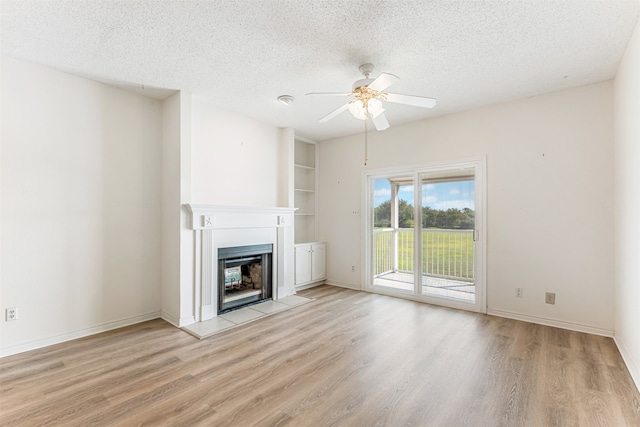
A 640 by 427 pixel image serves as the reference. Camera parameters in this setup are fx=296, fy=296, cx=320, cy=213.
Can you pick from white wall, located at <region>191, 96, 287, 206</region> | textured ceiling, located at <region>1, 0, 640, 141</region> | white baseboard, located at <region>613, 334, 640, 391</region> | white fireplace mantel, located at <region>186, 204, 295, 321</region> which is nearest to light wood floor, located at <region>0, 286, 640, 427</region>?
white baseboard, located at <region>613, 334, 640, 391</region>

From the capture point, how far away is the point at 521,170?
145 inches

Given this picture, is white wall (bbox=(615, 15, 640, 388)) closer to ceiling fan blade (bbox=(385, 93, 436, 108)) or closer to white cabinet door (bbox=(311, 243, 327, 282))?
ceiling fan blade (bbox=(385, 93, 436, 108))

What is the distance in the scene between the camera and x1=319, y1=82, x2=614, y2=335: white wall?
126 inches

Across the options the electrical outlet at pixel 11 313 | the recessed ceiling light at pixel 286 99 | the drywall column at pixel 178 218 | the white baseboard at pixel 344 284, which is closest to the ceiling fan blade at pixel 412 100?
the recessed ceiling light at pixel 286 99

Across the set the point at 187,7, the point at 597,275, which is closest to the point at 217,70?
the point at 187,7

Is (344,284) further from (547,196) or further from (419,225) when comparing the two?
(547,196)

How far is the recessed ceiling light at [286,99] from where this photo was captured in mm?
3662

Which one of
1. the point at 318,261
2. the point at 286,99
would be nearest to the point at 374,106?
the point at 286,99

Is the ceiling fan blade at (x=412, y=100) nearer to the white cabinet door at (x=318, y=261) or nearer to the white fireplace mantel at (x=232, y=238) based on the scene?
the white fireplace mantel at (x=232, y=238)

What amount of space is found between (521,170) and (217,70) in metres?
3.73

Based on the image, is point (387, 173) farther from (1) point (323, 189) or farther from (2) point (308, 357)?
(2) point (308, 357)

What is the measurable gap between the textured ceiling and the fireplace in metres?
2.10

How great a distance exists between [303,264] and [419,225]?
205cm

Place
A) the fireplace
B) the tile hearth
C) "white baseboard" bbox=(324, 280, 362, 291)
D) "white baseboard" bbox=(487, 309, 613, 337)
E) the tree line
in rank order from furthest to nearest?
1. "white baseboard" bbox=(324, 280, 362, 291)
2. the tree line
3. the fireplace
4. the tile hearth
5. "white baseboard" bbox=(487, 309, 613, 337)
